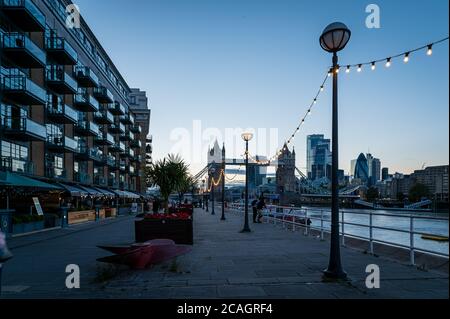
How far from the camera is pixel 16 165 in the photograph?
87.2 feet

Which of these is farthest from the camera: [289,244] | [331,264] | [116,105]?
[116,105]

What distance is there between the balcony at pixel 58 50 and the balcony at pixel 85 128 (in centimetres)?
784

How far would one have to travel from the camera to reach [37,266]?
9125 mm

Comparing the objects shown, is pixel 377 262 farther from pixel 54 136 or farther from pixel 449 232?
pixel 54 136

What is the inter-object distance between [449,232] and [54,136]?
116 feet

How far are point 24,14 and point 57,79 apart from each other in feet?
24.9

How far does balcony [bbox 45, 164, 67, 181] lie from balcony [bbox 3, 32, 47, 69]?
29.4ft

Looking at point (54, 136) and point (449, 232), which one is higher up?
point (54, 136)

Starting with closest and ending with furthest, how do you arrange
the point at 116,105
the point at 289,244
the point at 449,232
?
the point at 449,232, the point at 289,244, the point at 116,105

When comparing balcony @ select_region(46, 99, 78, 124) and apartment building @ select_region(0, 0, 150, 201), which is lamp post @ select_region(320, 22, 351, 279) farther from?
balcony @ select_region(46, 99, 78, 124)

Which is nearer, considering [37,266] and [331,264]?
[331,264]

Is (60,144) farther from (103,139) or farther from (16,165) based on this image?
(103,139)
